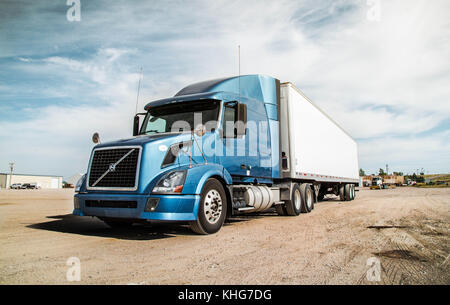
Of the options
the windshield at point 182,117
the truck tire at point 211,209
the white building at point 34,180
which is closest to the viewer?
the truck tire at point 211,209

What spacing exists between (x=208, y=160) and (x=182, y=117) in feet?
4.34

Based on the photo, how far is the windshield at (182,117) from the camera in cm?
666

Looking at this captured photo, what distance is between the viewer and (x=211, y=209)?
579 cm

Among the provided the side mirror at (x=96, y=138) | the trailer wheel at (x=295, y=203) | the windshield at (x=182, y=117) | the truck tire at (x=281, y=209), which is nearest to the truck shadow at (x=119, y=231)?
the side mirror at (x=96, y=138)

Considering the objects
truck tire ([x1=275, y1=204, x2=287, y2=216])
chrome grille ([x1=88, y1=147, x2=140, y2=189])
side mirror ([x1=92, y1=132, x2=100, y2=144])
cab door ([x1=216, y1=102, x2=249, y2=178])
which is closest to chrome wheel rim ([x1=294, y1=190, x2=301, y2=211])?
truck tire ([x1=275, y1=204, x2=287, y2=216])

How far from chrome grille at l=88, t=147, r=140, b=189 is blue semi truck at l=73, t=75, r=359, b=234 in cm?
2

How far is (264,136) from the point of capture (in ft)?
28.0

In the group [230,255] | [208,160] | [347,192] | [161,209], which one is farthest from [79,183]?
[347,192]

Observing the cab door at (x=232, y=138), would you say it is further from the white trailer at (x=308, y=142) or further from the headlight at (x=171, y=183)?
the white trailer at (x=308, y=142)

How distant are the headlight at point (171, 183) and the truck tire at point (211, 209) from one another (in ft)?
1.87

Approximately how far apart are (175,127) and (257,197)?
2.82 meters

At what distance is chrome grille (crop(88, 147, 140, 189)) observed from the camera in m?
5.35
